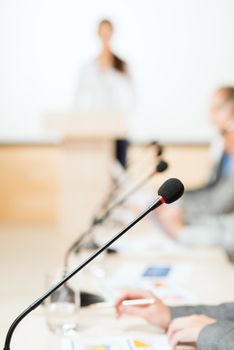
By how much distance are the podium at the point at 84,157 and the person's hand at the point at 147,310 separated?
174 centimetres

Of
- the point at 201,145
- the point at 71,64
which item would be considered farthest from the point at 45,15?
the point at 201,145

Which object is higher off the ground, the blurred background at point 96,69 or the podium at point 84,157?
the blurred background at point 96,69

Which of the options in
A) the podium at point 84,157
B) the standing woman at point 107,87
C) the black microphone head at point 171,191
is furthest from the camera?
the standing woman at point 107,87

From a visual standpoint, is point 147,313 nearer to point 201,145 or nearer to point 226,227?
point 226,227

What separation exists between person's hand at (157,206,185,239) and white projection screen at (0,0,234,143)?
10.8 feet

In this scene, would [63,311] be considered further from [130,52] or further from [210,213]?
[130,52]

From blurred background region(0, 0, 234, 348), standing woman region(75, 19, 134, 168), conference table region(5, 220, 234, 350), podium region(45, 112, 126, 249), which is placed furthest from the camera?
blurred background region(0, 0, 234, 348)

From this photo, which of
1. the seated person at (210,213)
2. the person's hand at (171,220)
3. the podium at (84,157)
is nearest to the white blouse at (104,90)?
the seated person at (210,213)

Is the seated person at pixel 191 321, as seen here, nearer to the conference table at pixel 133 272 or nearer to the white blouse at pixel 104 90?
the conference table at pixel 133 272

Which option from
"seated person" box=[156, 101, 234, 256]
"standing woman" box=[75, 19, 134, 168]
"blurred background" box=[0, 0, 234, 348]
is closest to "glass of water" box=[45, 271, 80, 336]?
"seated person" box=[156, 101, 234, 256]

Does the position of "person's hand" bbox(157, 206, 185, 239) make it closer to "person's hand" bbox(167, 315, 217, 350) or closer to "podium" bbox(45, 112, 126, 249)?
"podium" bbox(45, 112, 126, 249)

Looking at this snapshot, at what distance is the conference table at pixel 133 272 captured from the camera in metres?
1.38

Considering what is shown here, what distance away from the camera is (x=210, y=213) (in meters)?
3.41

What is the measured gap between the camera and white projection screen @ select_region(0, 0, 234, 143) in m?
6.10
